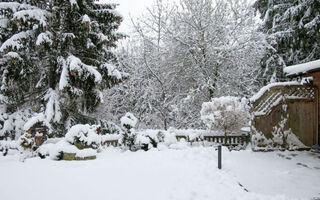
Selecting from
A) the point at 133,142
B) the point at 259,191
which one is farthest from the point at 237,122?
the point at 259,191

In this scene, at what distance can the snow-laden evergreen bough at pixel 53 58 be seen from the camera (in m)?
8.24

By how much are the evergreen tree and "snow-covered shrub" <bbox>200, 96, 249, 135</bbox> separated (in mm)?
6091

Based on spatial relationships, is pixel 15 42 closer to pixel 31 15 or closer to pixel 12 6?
pixel 31 15

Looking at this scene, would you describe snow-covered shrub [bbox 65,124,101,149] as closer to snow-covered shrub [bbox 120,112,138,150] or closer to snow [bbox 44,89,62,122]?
snow-covered shrub [bbox 120,112,138,150]

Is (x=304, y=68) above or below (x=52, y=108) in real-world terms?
above

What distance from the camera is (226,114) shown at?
748cm

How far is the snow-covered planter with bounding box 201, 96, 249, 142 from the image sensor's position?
24.4ft

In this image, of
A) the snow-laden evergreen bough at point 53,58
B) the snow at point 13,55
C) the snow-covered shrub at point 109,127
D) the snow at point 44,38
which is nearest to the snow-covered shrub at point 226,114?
the snow-laden evergreen bough at point 53,58

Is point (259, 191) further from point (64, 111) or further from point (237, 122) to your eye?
point (64, 111)

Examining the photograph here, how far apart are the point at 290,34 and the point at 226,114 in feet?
27.7

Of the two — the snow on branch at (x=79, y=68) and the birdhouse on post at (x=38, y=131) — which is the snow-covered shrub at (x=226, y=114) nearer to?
the snow on branch at (x=79, y=68)

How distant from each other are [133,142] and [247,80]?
7687 millimetres

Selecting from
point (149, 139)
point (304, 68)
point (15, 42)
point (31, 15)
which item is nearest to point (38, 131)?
point (15, 42)

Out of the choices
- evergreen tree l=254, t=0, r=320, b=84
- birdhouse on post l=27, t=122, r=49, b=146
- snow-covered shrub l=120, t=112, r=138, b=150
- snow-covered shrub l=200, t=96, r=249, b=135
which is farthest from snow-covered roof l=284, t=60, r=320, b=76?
birdhouse on post l=27, t=122, r=49, b=146
